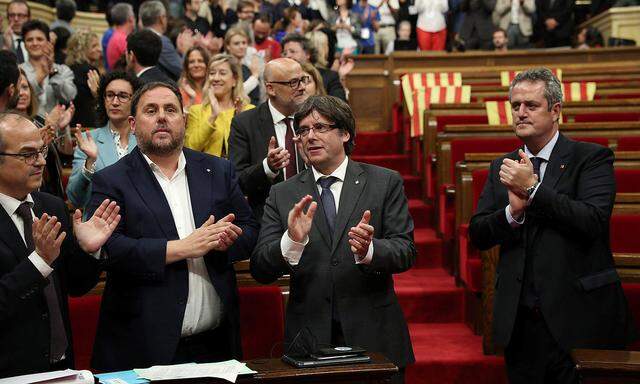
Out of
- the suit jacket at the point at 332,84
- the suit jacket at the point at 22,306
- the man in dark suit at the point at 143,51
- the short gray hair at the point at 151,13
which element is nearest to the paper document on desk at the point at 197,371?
the suit jacket at the point at 22,306

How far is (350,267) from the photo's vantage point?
2.55 metres

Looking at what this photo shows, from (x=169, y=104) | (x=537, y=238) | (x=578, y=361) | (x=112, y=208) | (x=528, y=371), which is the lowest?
(x=528, y=371)

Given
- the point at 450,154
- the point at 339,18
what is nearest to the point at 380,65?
the point at 339,18

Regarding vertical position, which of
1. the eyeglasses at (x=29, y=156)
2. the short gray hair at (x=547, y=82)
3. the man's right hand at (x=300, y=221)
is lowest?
the man's right hand at (x=300, y=221)

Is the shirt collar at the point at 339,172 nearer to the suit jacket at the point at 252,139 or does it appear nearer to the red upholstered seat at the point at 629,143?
the suit jacket at the point at 252,139

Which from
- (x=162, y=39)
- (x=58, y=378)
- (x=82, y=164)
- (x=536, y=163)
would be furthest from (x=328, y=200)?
(x=162, y=39)

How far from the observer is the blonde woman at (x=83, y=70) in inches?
205

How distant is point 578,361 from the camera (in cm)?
213

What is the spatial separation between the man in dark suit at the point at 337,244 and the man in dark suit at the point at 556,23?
8126 millimetres

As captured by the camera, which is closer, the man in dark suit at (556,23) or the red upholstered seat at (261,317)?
the red upholstered seat at (261,317)

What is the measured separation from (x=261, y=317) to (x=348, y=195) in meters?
0.58

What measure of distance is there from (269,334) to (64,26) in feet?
14.3

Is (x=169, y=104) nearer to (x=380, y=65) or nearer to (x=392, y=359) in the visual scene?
(x=392, y=359)

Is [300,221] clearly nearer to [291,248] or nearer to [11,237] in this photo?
[291,248]
